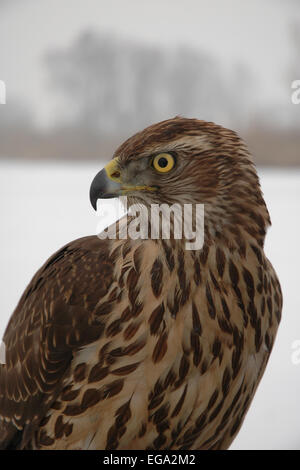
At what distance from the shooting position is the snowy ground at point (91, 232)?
4.26 ft

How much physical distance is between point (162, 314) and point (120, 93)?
54 centimetres

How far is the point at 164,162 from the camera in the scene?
96 cm

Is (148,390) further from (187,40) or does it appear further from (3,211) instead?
(187,40)

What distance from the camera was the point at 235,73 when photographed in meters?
1.29

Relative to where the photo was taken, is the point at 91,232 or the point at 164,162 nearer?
the point at 164,162

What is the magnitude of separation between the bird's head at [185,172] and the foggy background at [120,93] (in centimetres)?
27

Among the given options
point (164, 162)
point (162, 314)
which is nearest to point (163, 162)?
point (164, 162)

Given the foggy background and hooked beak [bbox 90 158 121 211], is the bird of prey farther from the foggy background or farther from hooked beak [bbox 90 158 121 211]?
the foggy background

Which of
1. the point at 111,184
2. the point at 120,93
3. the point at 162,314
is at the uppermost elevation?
the point at 120,93

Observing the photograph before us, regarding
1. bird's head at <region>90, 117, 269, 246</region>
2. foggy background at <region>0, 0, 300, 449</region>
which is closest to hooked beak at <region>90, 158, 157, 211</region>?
bird's head at <region>90, 117, 269, 246</region>

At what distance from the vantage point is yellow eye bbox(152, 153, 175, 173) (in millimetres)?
959

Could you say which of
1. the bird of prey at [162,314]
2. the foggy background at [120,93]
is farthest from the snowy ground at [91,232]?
the bird of prey at [162,314]

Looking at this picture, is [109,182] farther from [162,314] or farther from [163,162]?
[162,314]

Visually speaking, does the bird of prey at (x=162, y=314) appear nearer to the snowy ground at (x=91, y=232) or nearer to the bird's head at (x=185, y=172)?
the bird's head at (x=185, y=172)
